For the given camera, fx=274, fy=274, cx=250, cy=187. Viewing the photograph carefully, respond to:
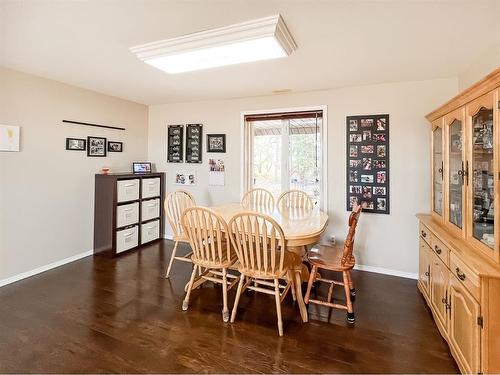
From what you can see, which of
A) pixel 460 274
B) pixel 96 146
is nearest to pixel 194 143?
pixel 96 146

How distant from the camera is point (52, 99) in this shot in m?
3.33

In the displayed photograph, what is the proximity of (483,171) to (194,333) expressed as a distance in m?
2.32

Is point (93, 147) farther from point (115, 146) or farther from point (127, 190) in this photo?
point (127, 190)

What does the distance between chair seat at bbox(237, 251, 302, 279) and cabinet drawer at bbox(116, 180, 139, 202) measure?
2258 millimetres

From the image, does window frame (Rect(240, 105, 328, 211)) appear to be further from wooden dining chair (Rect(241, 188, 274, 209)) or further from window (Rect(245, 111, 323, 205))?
wooden dining chair (Rect(241, 188, 274, 209))

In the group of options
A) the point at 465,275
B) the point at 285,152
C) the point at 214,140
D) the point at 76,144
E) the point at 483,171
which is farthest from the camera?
the point at 214,140

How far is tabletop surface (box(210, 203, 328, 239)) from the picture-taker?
7.30 ft

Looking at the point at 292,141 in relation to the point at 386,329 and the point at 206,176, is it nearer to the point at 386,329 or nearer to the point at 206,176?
the point at 206,176

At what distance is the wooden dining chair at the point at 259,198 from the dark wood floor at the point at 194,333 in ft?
4.30

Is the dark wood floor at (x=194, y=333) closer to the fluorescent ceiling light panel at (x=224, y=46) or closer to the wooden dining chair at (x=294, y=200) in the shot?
the wooden dining chair at (x=294, y=200)

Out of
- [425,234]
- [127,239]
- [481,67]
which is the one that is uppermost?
[481,67]

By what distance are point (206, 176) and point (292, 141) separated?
148cm

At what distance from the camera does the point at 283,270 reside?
214cm

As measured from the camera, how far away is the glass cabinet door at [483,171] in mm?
1655
